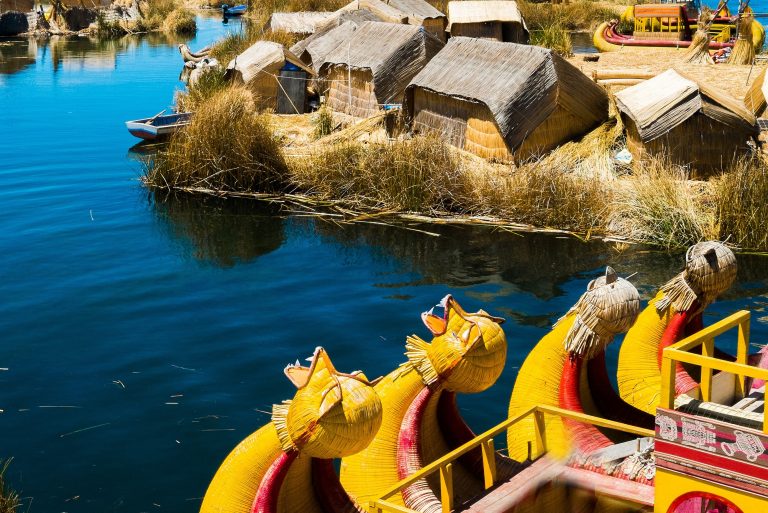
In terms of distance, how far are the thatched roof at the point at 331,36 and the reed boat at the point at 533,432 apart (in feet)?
59.7

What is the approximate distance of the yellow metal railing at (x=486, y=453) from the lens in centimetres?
562

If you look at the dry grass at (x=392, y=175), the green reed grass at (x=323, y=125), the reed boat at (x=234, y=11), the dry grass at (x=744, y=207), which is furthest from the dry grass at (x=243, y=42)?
the reed boat at (x=234, y=11)

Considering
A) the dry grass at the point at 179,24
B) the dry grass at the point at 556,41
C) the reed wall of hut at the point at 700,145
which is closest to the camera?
the reed wall of hut at the point at 700,145

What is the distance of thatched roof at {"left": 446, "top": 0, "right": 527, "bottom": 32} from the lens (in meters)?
29.5

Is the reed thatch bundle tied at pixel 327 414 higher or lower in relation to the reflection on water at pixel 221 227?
higher

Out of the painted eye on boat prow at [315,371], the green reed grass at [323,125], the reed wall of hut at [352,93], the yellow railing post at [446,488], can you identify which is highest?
the painted eye on boat prow at [315,371]

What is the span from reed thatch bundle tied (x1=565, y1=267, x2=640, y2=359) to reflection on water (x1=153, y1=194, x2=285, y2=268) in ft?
30.8

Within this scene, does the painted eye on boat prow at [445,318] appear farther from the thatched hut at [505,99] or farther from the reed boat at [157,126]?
the reed boat at [157,126]

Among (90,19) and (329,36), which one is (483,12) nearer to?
(329,36)

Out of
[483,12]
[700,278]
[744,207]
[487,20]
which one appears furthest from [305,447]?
[483,12]

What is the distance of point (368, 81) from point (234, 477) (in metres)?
→ 18.1

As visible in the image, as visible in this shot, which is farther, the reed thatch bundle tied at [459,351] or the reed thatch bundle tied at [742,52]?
the reed thatch bundle tied at [742,52]

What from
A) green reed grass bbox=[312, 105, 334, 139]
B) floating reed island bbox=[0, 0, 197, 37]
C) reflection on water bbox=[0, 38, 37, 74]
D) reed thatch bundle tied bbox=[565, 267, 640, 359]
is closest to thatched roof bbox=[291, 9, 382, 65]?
green reed grass bbox=[312, 105, 334, 139]

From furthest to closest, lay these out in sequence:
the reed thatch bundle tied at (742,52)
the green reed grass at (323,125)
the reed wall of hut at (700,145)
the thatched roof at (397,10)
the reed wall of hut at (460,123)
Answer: the thatched roof at (397,10) → the reed thatch bundle tied at (742,52) → the green reed grass at (323,125) → the reed wall of hut at (460,123) → the reed wall of hut at (700,145)
